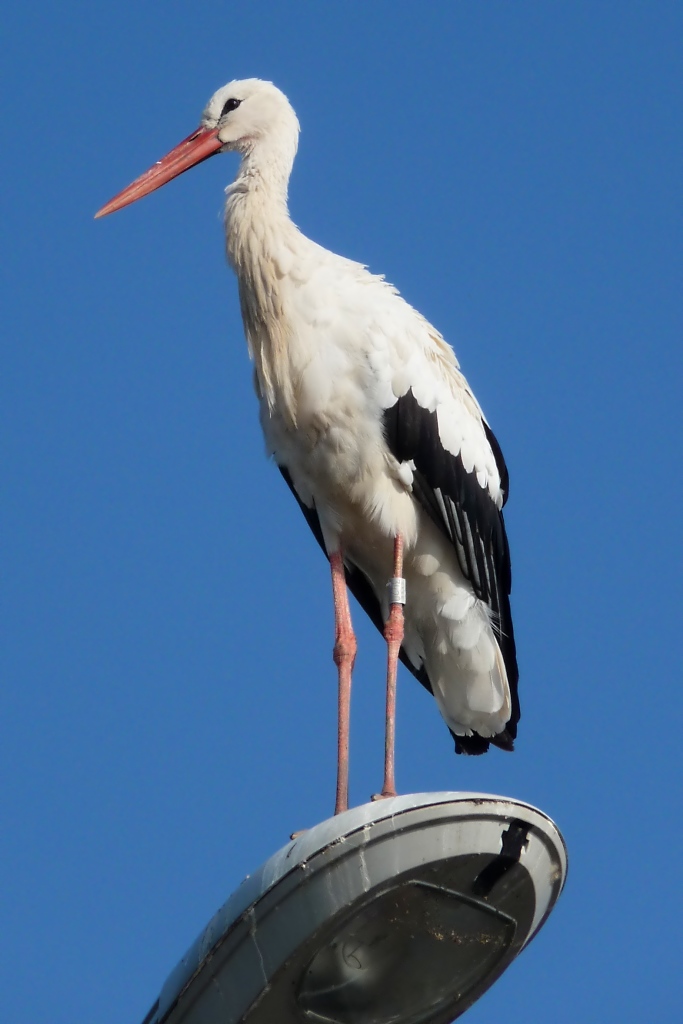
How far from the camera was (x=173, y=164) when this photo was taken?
8289mm

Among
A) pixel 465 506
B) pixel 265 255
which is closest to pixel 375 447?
pixel 465 506

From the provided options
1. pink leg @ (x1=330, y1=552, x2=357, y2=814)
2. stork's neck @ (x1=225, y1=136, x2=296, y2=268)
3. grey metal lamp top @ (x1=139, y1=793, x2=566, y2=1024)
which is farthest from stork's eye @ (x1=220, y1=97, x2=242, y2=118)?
grey metal lamp top @ (x1=139, y1=793, x2=566, y2=1024)

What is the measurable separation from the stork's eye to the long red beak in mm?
105

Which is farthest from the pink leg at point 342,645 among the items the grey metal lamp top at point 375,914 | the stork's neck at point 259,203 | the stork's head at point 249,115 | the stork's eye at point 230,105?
the stork's eye at point 230,105

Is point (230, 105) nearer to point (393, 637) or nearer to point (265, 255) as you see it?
point (265, 255)

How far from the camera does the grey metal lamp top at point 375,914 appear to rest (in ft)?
14.8

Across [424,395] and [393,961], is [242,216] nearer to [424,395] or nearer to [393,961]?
[424,395]

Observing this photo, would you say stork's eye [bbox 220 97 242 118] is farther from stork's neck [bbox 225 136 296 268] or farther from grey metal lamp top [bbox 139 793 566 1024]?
grey metal lamp top [bbox 139 793 566 1024]

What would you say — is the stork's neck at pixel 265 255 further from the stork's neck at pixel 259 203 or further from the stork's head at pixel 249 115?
the stork's head at pixel 249 115

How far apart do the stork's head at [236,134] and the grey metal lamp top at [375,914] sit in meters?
4.23

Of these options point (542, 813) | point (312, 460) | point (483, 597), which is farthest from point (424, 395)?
point (542, 813)

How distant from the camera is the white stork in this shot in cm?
705

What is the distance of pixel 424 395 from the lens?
7273 millimetres

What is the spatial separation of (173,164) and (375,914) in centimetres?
497
